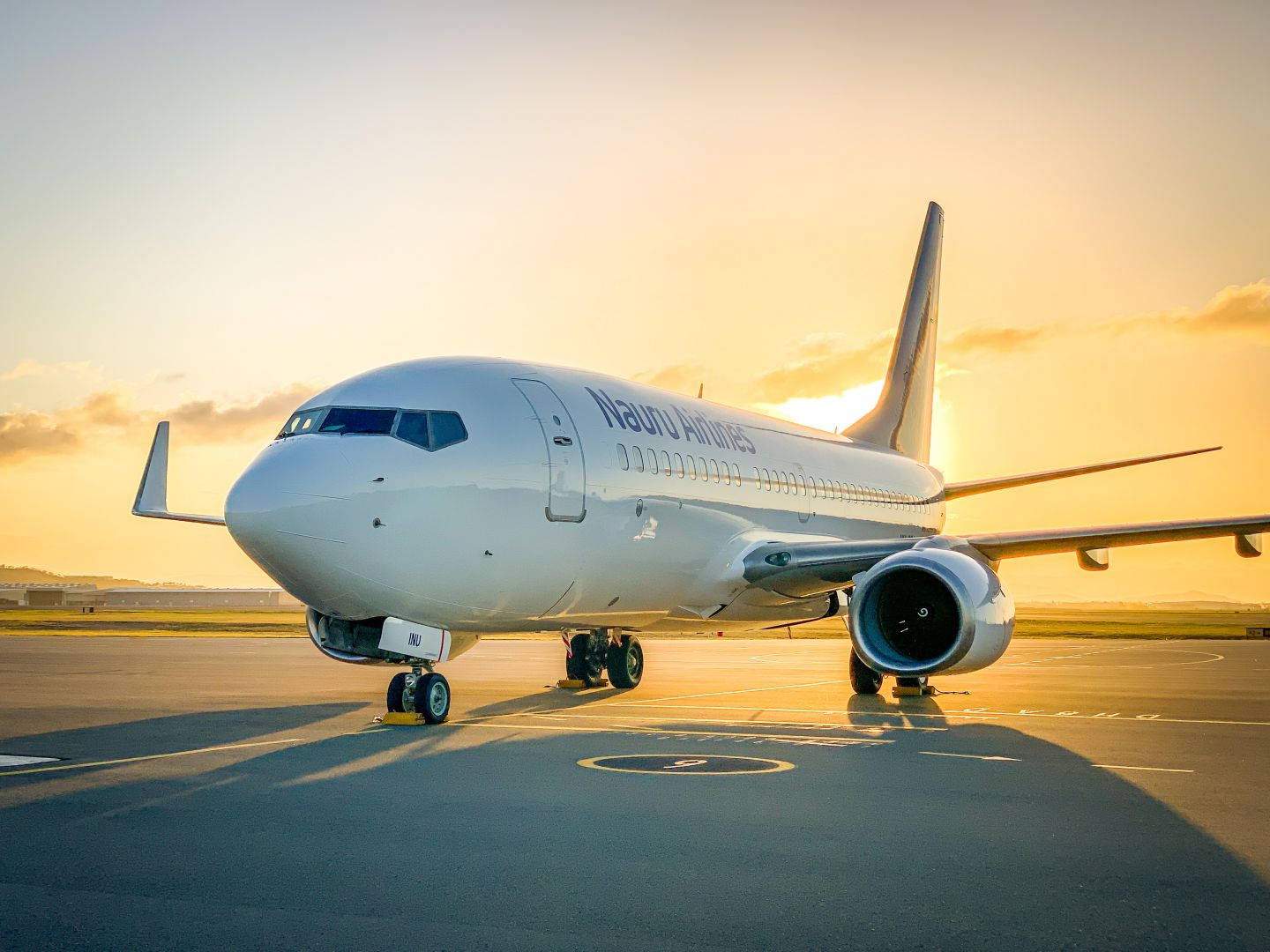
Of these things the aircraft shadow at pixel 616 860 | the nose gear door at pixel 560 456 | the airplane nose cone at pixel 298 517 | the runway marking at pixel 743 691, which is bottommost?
the aircraft shadow at pixel 616 860

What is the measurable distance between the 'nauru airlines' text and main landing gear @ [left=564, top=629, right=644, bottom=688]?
347cm

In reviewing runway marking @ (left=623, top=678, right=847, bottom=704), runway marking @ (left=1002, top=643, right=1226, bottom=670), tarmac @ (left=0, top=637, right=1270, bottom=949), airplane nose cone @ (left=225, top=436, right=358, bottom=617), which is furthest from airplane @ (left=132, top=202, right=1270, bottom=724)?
runway marking @ (left=1002, top=643, right=1226, bottom=670)

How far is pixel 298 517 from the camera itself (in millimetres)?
11539

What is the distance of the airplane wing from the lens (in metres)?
15.9

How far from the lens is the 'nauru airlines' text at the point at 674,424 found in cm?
1538

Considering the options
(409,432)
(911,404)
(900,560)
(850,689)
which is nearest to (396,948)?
(409,432)

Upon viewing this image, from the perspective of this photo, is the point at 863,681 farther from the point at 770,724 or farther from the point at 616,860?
the point at 616,860

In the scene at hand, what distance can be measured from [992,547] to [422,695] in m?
7.83

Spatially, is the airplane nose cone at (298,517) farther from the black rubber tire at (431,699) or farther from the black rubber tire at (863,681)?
the black rubber tire at (863,681)

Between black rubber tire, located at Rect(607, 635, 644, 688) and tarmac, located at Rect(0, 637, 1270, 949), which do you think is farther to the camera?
black rubber tire, located at Rect(607, 635, 644, 688)

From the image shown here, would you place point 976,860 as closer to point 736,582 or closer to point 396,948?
point 396,948

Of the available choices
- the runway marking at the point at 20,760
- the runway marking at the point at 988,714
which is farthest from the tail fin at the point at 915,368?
the runway marking at the point at 20,760

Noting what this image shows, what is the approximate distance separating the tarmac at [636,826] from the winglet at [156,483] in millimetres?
3356

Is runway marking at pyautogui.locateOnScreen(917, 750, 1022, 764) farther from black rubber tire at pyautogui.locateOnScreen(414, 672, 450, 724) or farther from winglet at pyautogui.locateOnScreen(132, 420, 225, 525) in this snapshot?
winglet at pyautogui.locateOnScreen(132, 420, 225, 525)
